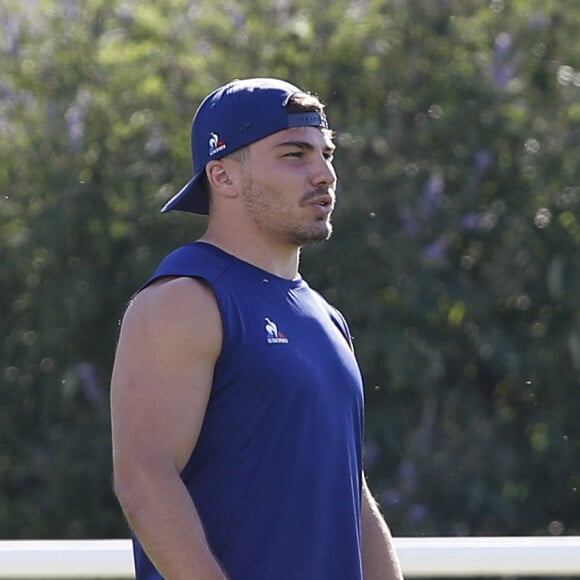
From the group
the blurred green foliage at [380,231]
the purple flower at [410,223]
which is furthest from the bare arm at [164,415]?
the purple flower at [410,223]

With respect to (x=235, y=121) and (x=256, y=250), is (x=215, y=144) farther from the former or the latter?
(x=256, y=250)

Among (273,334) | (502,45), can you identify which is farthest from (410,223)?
(273,334)

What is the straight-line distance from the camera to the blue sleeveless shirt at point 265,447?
241 centimetres

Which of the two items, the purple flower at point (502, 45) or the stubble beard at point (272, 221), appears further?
the purple flower at point (502, 45)

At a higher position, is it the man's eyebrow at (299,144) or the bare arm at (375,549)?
the man's eyebrow at (299,144)

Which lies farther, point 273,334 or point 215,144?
point 215,144

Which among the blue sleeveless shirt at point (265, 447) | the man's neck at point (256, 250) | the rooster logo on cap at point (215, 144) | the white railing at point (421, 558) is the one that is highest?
the rooster logo on cap at point (215, 144)

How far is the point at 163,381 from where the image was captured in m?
2.36

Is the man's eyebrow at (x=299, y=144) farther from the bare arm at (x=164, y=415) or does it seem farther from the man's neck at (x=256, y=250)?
the bare arm at (x=164, y=415)

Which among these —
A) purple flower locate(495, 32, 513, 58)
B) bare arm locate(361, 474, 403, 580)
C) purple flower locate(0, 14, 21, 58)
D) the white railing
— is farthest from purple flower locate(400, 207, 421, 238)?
bare arm locate(361, 474, 403, 580)

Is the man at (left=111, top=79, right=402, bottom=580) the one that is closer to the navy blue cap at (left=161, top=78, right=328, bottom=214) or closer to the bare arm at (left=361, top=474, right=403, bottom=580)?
the navy blue cap at (left=161, top=78, right=328, bottom=214)

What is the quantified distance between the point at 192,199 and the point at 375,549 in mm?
799

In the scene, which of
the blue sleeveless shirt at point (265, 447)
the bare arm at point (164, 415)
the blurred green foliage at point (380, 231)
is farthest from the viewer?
the blurred green foliage at point (380, 231)

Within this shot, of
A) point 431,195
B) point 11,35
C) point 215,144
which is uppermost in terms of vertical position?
point 215,144
